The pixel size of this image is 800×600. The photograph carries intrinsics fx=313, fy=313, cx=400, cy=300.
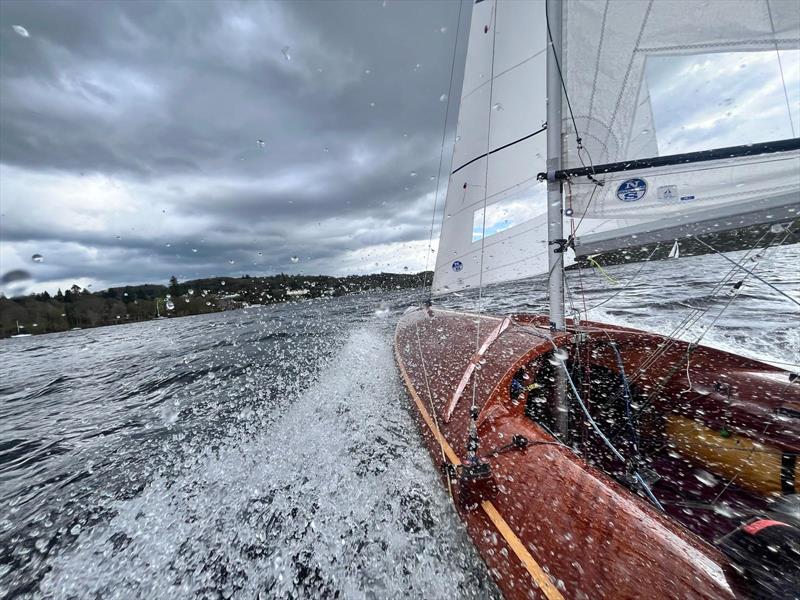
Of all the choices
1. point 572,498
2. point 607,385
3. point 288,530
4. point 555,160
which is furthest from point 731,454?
point 288,530

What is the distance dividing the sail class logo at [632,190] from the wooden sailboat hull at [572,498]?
157 centimetres

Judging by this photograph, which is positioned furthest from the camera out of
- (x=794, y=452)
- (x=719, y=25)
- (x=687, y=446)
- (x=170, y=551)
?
(x=687, y=446)

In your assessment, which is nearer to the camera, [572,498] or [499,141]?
[572,498]

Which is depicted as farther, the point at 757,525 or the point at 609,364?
the point at 609,364

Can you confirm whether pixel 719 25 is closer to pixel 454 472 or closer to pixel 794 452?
pixel 794 452

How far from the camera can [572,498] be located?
189 cm

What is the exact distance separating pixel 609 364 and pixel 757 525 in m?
2.38

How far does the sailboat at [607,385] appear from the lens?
63.0 inches

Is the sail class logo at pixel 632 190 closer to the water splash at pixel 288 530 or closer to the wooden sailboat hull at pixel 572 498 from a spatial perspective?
the wooden sailboat hull at pixel 572 498

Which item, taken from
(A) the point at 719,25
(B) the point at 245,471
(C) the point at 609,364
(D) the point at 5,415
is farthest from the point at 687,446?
(D) the point at 5,415

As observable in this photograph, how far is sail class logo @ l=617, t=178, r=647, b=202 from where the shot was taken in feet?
9.94

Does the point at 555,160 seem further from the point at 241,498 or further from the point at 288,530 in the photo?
the point at 241,498

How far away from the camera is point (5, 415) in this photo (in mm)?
7793

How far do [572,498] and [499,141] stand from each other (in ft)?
15.3
